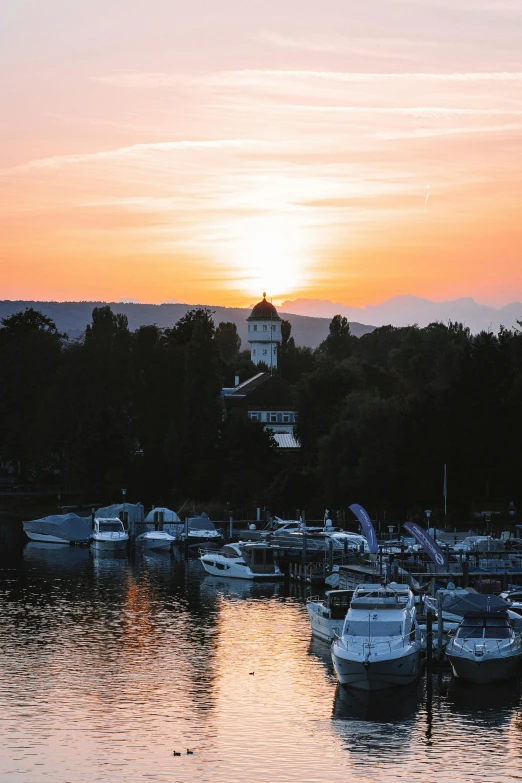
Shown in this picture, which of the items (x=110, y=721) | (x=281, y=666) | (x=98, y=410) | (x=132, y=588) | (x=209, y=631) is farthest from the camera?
(x=98, y=410)

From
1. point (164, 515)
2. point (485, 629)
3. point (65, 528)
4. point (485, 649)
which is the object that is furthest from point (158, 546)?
point (485, 649)

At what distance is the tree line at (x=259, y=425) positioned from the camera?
112m

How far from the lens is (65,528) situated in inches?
4936

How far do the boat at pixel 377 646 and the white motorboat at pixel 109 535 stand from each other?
6078 centimetres

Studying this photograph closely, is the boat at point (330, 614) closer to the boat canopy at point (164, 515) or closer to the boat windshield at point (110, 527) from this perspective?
the boat windshield at point (110, 527)

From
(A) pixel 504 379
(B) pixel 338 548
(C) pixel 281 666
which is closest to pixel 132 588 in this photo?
(B) pixel 338 548

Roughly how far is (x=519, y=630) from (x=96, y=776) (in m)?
26.2

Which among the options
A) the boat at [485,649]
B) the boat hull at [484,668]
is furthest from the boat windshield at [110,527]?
the boat hull at [484,668]

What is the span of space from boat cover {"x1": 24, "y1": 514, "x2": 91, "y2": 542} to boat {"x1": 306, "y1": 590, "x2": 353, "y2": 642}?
199 feet

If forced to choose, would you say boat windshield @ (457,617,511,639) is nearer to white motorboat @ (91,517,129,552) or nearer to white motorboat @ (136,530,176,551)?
white motorboat @ (136,530,176,551)

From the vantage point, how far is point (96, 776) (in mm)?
43219

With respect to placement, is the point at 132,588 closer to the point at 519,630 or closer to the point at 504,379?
the point at 519,630

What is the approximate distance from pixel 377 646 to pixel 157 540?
215 ft

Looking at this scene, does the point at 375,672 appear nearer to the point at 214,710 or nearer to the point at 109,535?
the point at 214,710
